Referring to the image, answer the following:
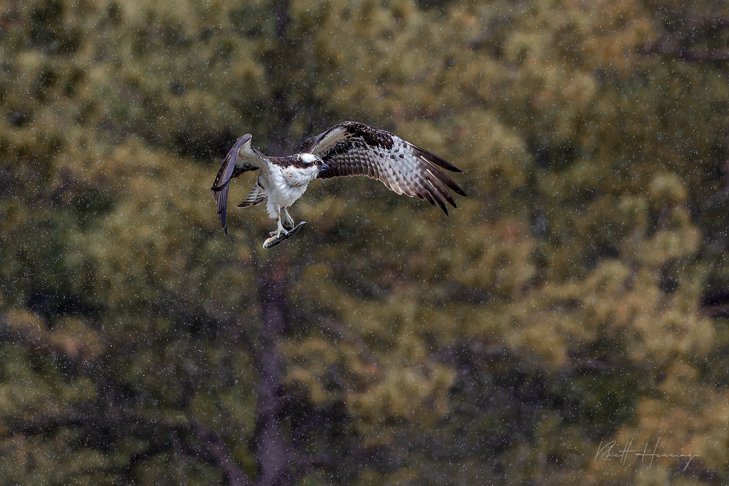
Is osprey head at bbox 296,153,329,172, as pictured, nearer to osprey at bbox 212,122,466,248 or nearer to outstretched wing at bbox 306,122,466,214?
osprey at bbox 212,122,466,248

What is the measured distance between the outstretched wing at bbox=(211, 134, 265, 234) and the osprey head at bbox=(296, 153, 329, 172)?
0.31 meters

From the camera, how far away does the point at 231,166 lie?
5191 mm

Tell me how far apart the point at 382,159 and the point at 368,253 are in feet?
21.3

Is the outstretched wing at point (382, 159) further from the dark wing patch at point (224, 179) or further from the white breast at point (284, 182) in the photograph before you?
the dark wing patch at point (224, 179)

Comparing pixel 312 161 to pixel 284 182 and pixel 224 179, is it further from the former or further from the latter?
pixel 224 179

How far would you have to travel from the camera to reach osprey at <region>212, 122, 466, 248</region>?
6.43 meters

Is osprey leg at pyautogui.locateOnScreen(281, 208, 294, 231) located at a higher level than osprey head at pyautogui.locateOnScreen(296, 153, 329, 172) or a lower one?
lower

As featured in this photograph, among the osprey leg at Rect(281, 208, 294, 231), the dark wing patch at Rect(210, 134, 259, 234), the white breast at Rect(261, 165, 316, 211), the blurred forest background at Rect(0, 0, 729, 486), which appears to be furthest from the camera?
the blurred forest background at Rect(0, 0, 729, 486)

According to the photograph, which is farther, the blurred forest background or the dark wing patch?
the blurred forest background

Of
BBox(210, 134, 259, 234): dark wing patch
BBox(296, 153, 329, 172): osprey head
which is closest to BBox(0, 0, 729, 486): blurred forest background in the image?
BBox(296, 153, 329, 172): osprey head

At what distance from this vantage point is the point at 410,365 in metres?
13.3

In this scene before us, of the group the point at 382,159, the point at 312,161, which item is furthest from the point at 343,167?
the point at 312,161

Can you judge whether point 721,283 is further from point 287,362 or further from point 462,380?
point 287,362

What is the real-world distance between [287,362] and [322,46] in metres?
4.66
